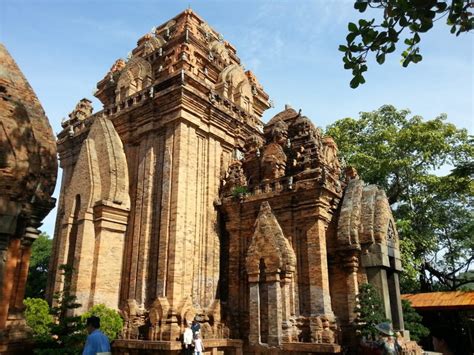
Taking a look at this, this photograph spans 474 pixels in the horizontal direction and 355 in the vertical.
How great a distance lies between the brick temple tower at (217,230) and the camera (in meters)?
12.3

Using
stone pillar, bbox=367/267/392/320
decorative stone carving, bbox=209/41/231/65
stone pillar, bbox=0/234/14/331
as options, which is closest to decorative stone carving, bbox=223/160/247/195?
stone pillar, bbox=367/267/392/320

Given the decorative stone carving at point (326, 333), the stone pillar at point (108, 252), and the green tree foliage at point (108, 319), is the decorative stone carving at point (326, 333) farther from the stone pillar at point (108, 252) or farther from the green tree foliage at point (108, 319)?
the stone pillar at point (108, 252)

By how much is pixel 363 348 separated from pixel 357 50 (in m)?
8.88

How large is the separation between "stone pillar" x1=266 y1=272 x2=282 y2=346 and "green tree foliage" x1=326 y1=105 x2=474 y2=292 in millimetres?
13051

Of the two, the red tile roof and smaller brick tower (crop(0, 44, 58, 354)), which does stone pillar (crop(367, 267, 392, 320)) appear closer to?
the red tile roof

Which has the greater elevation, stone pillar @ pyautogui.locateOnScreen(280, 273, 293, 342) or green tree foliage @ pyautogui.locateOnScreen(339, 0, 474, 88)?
green tree foliage @ pyautogui.locateOnScreen(339, 0, 474, 88)

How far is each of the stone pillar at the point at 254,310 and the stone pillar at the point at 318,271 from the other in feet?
5.42

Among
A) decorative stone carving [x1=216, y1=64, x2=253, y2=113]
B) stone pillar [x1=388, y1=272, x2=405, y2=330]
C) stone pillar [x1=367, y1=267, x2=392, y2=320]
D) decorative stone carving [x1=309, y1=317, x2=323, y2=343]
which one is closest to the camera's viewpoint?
decorative stone carving [x1=309, y1=317, x2=323, y2=343]

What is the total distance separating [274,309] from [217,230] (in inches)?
159

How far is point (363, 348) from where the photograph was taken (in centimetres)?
1115

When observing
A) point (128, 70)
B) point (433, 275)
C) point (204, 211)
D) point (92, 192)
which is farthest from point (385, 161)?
point (92, 192)

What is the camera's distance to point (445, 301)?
1914 centimetres

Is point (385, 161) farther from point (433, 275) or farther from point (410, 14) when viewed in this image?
point (410, 14)

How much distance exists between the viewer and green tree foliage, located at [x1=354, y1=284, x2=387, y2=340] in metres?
11.1
